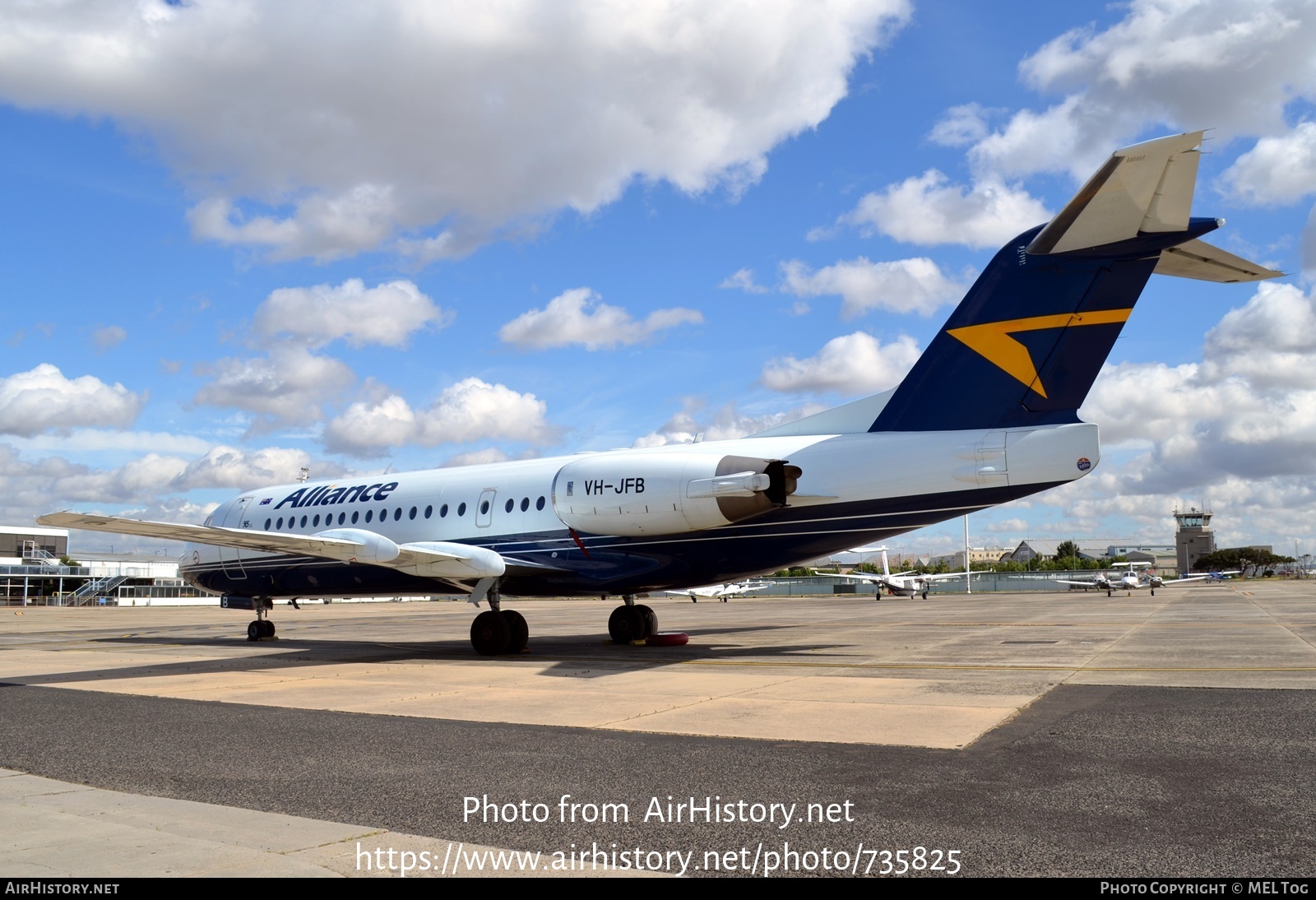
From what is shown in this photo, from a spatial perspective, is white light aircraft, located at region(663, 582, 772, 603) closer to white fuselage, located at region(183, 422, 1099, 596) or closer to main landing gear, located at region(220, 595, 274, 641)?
main landing gear, located at region(220, 595, 274, 641)

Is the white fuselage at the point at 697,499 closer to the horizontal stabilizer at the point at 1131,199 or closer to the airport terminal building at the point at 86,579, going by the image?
the horizontal stabilizer at the point at 1131,199

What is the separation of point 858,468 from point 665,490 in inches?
123

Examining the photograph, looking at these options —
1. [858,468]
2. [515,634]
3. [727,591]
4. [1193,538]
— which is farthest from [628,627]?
[1193,538]

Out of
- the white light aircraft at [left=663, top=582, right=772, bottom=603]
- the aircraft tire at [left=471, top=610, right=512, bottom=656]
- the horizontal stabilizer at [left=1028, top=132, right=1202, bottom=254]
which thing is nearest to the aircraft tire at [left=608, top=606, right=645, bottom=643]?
the aircraft tire at [left=471, top=610, right=512, bottom=656]

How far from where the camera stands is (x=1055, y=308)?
13.0 metres

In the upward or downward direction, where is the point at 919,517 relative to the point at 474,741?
upward

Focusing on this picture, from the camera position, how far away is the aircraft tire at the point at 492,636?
1756 cm

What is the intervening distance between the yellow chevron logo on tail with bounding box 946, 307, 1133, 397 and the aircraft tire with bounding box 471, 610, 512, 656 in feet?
32.0

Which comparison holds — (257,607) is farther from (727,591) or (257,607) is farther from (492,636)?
(727,591)

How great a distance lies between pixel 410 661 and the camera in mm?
16750

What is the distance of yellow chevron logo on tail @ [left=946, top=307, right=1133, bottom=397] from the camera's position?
12875 millimetres
